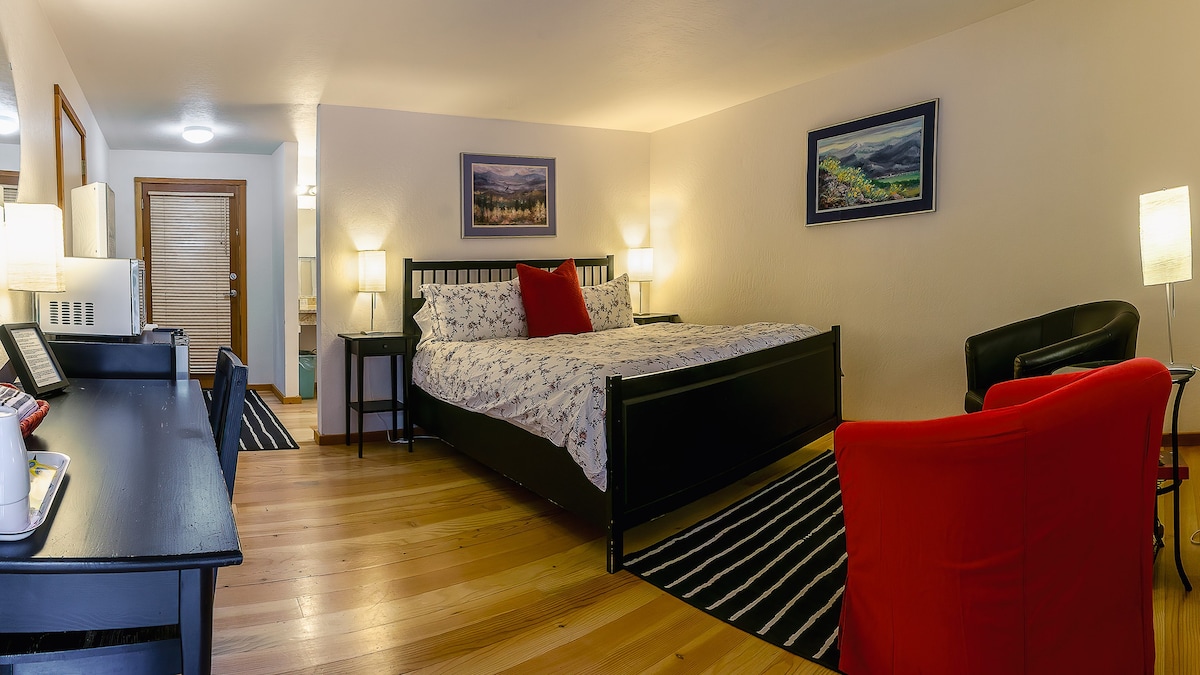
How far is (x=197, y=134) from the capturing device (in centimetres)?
565

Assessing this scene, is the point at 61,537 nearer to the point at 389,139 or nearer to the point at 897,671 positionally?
the point at 897,671

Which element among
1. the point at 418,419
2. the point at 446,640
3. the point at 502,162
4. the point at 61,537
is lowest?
the point at 446,640

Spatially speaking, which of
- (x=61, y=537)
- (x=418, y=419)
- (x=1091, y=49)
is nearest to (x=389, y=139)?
(x=418, y=419)

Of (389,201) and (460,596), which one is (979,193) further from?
(389,201)

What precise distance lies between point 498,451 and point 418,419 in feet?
4.68

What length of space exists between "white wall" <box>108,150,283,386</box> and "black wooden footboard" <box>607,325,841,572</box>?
461 centimetres

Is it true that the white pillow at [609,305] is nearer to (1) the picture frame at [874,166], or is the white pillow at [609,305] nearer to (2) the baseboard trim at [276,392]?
(1) the picture frame at [874,166]

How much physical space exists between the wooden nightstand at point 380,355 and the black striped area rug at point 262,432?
0.47 m

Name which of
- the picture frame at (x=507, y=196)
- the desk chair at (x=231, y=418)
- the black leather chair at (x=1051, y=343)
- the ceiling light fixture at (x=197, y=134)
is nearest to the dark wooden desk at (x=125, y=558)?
the desk chair at (x=231, y=418)

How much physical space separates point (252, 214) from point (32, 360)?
205 inches

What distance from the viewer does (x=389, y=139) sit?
196 inches

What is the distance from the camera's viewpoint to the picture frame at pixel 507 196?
5.28 m

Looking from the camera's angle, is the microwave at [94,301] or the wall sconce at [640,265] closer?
the microwave at [94,301]

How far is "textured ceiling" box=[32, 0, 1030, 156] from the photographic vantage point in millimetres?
3273
